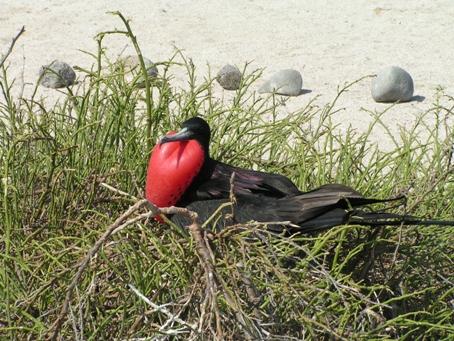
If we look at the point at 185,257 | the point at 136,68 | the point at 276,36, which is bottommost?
the point at 276,36

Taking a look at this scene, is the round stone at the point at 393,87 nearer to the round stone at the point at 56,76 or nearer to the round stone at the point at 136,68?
the round stone at the point at 136,68

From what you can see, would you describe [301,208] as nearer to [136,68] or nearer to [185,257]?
[185,257]

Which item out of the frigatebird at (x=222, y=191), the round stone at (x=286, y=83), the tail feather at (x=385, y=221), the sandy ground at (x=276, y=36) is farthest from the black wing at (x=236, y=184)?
the round stone at (x=286, y=83)

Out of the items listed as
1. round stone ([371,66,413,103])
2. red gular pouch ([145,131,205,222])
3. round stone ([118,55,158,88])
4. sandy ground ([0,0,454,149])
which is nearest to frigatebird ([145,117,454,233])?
red gular pouch ([145,131,205,222])

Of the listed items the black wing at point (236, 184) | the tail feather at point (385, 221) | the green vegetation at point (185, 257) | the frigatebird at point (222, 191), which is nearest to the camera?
the green vegetation at point (185, 257)

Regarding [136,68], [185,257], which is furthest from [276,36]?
[185,257]

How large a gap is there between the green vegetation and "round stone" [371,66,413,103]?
2067 millimetres

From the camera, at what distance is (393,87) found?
4.53 m

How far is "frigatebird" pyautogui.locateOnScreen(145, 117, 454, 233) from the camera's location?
215cm

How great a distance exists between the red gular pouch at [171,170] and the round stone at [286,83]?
228 cm

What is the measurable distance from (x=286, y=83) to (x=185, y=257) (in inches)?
114

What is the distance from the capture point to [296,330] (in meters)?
1.82

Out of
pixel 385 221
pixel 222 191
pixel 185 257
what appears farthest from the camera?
pixel 222 191

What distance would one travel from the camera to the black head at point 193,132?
224 centimetres
